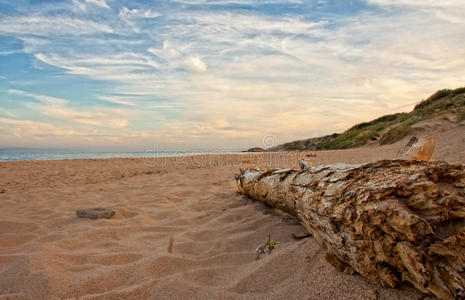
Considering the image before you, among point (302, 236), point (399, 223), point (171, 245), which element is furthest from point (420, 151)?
point (171, 245)

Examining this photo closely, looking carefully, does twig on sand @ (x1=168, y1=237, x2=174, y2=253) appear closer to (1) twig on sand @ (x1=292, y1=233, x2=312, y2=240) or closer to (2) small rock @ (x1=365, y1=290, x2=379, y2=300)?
(1) twig on sand @ (x1=292, y1=233, x2=312, y2=240)

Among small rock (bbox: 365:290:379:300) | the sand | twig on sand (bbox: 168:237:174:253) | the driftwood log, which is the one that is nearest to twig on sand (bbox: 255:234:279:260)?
the sand

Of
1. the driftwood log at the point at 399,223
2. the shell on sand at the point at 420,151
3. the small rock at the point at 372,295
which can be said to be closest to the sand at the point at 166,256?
the small rock at the point at 372,295

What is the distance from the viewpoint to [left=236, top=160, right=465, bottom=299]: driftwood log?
1.11 meters

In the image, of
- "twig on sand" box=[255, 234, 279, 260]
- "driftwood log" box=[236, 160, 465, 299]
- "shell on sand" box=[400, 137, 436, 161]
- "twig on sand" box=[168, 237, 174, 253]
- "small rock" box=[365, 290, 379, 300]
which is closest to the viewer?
"driftwood log" box=[236, 160, 465, 299]

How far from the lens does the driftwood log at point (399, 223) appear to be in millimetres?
1114

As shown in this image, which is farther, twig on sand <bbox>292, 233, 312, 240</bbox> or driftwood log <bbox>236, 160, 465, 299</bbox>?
twig on sand <bbox>292, 233, 312, 240</bbox>

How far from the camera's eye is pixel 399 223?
3.97 feet

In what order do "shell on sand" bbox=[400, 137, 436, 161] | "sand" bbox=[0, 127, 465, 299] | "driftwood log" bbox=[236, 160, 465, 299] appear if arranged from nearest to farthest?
"driftwood log" bbox=[236, 160, 465, 299] → "sand" bbox=[0, 127, 465, 299] → "shell on sand" bbox=[400, 137, 436, 161]

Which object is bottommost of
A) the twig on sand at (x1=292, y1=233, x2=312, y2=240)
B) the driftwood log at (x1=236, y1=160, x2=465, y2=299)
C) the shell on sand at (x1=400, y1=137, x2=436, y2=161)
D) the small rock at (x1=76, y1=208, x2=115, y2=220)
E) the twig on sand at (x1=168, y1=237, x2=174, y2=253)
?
the twig on sand at (x1=168, y1=237, x2=174, y2=253)

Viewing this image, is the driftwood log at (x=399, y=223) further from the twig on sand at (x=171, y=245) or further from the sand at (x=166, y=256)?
the twig on sand at (x=171, y=245)

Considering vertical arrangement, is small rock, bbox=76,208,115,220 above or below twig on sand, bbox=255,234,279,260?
below

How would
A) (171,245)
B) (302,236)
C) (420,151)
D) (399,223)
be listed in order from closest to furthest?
1. (399,223)
2. (302,236)
3. (171,245)
4. (420,151)

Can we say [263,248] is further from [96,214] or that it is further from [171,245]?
[96,214]
